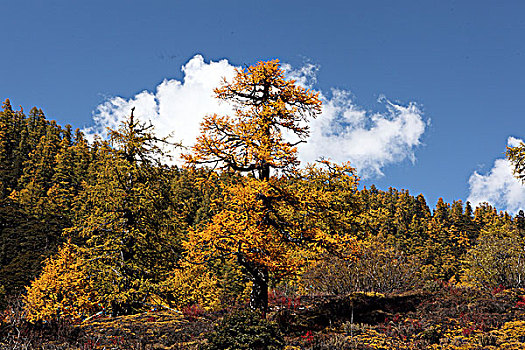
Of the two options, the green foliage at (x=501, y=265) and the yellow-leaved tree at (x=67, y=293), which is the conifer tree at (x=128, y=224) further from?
the green foliage at (x=501, y=265)

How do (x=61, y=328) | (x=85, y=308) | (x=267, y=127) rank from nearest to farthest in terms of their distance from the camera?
(x=61, y=328), (x=267, y=127), (x=85, y=308)

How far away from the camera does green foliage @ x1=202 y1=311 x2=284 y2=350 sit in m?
7.93

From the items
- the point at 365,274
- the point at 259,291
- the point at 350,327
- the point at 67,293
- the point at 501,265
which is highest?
the point at 501,265

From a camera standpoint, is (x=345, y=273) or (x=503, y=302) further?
(x=345, y=273)

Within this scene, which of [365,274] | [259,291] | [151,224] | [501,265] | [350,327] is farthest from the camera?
[501,265]

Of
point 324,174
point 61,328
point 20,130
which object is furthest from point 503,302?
point 20,130

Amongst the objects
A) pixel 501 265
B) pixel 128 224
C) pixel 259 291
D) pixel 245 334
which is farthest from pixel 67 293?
pixel 501 265

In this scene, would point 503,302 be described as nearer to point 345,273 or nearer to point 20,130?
point 345,273

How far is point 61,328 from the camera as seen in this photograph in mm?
11398

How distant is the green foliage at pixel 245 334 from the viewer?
7.93 meters

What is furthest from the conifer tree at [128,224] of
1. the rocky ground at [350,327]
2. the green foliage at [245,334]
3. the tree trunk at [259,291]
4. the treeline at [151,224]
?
the green foliage at [245,334]

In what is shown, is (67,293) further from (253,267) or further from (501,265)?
(501,265)

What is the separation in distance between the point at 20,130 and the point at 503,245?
4330 inches

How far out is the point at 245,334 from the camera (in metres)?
8.02
